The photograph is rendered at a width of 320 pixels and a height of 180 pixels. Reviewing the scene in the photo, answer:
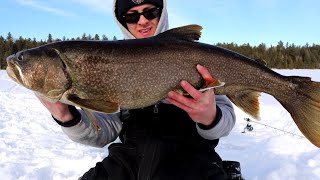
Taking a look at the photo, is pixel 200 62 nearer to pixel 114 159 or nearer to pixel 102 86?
pixel 102 86

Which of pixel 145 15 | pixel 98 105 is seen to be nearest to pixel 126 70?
pixel 98 105

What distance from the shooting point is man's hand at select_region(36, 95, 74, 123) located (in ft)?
9.20

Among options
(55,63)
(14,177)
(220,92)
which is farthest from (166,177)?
(14,177)

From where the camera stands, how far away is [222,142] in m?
6.83

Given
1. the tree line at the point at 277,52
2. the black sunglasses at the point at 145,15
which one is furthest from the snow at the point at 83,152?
the tree line at the point at 277,52

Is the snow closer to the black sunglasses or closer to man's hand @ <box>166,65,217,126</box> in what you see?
man's hand @ <box>166,65,217,126</box>

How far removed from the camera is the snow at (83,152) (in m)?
4.61

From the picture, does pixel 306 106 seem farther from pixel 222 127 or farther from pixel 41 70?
pixel 41 70

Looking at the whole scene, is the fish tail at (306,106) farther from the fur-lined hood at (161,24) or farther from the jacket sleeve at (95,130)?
the jacket sleeve at (95,130)

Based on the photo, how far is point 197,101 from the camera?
271 cm

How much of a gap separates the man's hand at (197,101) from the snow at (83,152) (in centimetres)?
191

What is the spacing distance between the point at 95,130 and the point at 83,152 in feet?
8.73

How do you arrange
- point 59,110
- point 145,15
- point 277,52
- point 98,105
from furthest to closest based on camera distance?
point 277,52, point 145,15, point 59,110, point 98,105

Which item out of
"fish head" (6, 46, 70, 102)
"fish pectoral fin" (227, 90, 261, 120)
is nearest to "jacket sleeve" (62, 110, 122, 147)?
"fish head" (6, 46, 70, 102)
